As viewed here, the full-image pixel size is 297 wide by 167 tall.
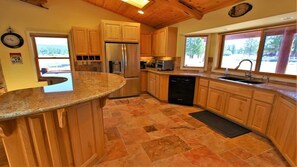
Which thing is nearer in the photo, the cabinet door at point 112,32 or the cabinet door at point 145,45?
the cabinet door at point 112,32

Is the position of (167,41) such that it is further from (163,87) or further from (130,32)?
(163,87)

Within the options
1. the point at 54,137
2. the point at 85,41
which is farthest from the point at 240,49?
the point at 85,41

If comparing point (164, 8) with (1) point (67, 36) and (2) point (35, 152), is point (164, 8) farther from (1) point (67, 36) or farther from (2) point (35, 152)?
(2) point (35, 152)

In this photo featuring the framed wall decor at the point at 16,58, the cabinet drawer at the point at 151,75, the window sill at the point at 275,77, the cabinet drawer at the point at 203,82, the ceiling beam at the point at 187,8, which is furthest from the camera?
the cabinet drawer at the point at 151,75

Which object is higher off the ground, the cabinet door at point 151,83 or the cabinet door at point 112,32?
the cabinet door at point 112,32

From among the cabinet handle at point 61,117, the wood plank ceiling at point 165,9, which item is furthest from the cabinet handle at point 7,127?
the wood plank ceiling at point 165,9

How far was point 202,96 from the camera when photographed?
11.3 ft

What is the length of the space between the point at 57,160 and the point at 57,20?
4103 mm

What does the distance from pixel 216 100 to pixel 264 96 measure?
924mm

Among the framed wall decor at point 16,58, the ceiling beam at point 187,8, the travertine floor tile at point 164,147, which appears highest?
the ceiling beam at point 187,8

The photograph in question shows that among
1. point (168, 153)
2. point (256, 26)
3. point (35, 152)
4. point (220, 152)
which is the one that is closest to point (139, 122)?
point (168, 153)

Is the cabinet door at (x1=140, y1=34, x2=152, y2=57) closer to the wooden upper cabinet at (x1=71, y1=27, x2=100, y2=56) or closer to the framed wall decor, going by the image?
the wooden upper cabinet at (x1=71, y1=27, x2=100, y2=56)

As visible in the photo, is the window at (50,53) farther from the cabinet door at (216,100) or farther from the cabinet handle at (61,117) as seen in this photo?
the cabinet door at (216,100)

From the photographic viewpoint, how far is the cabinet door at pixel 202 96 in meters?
3.36
